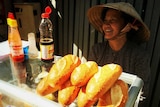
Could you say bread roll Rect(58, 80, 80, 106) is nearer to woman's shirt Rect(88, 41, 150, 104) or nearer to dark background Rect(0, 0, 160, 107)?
woman's shirt Rect(88, 41, 150, 104)

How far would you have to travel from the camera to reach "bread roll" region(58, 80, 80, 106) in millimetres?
580

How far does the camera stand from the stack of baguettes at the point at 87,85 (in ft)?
1.79

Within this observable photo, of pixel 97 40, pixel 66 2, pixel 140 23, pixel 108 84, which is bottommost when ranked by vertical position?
pixel 97 40

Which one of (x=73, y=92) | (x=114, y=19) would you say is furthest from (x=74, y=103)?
(x=114, y=19)

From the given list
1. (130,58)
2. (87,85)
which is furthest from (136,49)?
(87,85)

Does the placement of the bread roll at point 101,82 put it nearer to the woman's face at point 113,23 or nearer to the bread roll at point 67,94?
the bread roll at point 67,94

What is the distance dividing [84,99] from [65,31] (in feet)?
5.95

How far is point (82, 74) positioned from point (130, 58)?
1.02m

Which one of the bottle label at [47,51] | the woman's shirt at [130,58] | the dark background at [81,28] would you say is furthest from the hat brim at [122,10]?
the bottle label at [47,51]

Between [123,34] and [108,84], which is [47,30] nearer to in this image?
[123,34]

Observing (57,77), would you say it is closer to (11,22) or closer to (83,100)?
(83,100)

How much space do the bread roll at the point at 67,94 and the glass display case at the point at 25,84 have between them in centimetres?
3

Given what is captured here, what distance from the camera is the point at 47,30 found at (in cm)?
126

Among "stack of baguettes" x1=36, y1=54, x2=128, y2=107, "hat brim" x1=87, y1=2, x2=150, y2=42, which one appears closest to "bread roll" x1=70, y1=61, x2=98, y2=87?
"stack of baguettes" x1=36, y1=54, x2=128, y2=107
